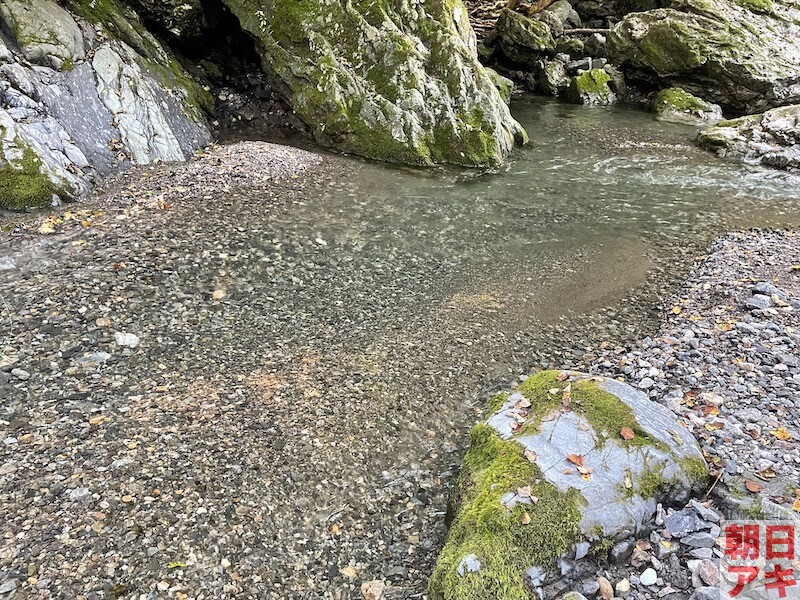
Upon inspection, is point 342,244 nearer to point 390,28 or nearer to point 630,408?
point 630,408

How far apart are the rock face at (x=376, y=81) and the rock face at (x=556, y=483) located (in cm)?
991

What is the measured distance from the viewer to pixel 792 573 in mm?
3422

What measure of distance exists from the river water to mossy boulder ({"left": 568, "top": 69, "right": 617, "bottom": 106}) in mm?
11714

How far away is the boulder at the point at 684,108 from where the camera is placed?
67.3ft

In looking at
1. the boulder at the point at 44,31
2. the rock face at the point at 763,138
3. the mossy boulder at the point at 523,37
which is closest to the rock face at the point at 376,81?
the boulder at the point at 44,31

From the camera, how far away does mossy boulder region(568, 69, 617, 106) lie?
23.0 meters

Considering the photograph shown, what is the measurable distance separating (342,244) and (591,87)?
731 inches

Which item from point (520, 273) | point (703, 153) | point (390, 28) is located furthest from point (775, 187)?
point (390, 28)

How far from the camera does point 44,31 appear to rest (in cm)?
1120

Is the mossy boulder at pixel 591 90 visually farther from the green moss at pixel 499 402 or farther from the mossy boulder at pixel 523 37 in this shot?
the green moss at pixel 499 402

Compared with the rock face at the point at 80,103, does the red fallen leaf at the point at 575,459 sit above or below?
below

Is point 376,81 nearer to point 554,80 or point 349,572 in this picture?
point 349,572

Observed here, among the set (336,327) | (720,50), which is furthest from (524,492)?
(720,50)

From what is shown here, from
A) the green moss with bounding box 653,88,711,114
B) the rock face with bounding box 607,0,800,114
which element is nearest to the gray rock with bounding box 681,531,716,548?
the green moss with bounding box 653,88,711,114
